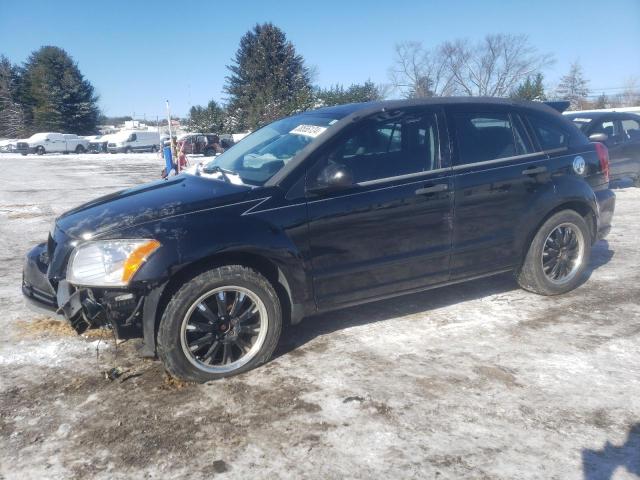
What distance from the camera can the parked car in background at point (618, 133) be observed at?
34.7 ft

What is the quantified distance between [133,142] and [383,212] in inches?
1570

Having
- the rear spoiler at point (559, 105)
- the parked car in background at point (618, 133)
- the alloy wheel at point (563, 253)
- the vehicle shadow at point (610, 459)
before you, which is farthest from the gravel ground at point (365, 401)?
the parked car in background at point (618, 133)

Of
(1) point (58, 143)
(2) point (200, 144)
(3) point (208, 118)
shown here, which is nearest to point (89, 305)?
(2) point (200, 144)

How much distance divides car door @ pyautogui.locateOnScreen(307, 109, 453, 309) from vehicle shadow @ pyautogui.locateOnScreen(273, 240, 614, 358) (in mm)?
485

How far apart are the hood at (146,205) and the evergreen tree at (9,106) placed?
2424 inches

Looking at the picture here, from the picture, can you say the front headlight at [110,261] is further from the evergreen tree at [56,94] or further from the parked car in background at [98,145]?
the evergreen tree at [56,94]

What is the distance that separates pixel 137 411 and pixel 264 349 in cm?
88

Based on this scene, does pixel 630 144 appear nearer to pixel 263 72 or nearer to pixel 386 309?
pixel 386 309

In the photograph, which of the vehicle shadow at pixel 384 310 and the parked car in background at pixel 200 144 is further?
the parked car in background at pixel 200 144

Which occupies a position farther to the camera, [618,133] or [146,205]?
[618,133]

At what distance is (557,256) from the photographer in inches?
195

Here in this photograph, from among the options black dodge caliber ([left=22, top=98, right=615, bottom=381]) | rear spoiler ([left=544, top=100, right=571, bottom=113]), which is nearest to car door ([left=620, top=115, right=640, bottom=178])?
rear spoiler ([left=544, top=100, right=571, bottom=113])

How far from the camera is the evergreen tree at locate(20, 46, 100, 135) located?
55125 mm

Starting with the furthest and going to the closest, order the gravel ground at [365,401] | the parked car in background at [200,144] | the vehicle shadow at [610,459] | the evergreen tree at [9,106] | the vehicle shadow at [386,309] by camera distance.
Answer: the evergreen tree at [9,106], the parked car in background at [200,144], the vehicle shadow at [386,309], the gravel ground at [365,401], the vehicle shadow at [610,459]
